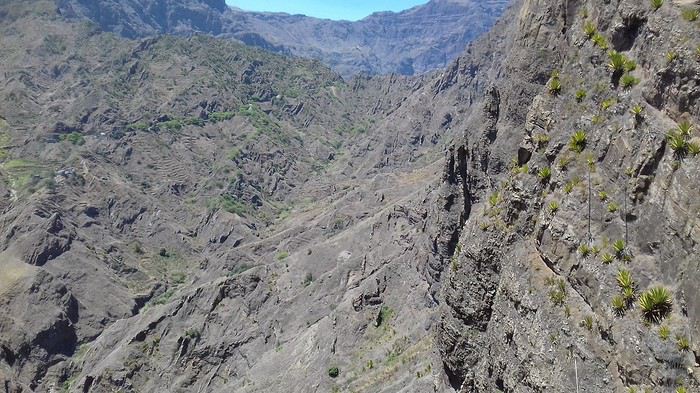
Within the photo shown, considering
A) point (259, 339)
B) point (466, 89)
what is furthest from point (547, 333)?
point (466, 89)

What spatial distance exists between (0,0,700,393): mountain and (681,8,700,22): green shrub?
13cm

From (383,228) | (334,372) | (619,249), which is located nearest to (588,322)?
(619,249)

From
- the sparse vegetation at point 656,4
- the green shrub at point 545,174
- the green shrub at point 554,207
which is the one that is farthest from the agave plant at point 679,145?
the green shrub at point 545,174

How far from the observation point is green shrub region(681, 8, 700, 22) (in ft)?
50.8

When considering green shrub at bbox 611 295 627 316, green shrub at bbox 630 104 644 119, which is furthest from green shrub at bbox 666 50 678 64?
green shrub at bbox 611 295 627 316

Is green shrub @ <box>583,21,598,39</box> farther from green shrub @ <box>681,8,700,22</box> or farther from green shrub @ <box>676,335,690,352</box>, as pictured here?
green shrub @ <box>676,335,690,352</box>

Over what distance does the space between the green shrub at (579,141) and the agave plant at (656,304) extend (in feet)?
18.0

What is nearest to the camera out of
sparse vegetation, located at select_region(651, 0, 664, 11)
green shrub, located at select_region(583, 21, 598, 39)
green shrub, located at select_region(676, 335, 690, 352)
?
green shrub, located at select_region(676, 335, 690, 352)

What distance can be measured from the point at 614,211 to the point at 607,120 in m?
3.13

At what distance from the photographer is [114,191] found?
5089 inches

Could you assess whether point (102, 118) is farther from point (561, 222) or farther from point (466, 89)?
point (561, 222)

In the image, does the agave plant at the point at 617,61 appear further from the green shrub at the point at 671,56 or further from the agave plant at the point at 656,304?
the agave plant at the point at 656,304

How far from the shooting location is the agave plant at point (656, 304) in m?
14.1

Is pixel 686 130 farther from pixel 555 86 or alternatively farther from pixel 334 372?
pixel 334 372
